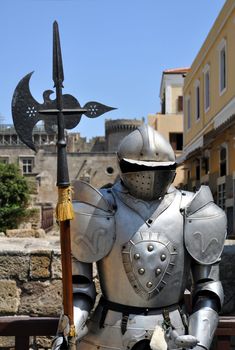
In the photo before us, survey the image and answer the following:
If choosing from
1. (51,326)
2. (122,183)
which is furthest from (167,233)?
(51,326)

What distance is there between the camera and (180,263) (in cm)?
268

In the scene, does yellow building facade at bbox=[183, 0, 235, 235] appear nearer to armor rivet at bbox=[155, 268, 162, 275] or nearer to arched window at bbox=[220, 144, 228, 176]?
arched window at bbox=[220, 144, 228, 176]

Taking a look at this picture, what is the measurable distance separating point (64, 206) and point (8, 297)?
5.63ft

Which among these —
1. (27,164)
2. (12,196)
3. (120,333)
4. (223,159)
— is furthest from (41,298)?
(27,164)

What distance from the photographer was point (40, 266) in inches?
156

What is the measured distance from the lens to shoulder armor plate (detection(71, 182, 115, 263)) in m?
2.66

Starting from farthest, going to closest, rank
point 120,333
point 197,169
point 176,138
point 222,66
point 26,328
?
1. point 176,138
2. point 197,169
3. point 222,66
4. point 26,328
5. point 120,333

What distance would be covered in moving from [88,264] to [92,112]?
2.49 feet

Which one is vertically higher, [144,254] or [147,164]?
[147,164]

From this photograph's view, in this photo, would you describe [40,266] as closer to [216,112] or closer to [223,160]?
[223,160]

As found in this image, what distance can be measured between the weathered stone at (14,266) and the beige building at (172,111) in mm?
24677

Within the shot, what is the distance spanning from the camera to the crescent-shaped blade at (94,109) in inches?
106

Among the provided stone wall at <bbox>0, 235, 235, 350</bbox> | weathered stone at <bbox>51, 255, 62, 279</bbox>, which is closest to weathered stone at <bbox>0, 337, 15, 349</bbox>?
stone wall at <bbox>0, 235, 235, 350</bbox>

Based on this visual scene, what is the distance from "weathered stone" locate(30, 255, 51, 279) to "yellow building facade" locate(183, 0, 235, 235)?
8844 mm
